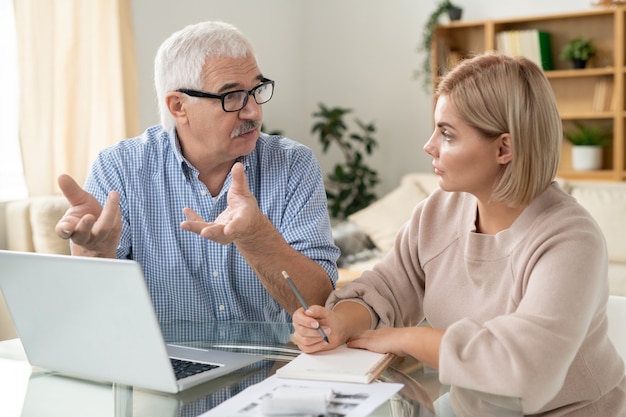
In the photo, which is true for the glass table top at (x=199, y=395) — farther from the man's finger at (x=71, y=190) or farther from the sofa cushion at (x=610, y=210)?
the sofa cushion at (x=610, y=210)

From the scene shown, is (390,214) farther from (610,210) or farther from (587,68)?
(587,68)

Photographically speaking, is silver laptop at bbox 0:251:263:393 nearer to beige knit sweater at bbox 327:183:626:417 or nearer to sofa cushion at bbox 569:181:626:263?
beige knit sweater at bbox 327:183:626:417

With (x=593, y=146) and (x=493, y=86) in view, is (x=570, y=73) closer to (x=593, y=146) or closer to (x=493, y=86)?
(x=593, y=146)

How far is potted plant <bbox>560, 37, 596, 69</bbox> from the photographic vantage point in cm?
464

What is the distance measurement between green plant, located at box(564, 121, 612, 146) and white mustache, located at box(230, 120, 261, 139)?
3.23 metres

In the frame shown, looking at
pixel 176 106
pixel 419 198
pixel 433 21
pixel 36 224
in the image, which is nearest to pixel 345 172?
pixel 419 198

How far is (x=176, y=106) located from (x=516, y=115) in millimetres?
985

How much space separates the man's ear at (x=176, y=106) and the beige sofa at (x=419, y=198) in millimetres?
1834

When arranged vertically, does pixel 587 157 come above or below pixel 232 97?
below

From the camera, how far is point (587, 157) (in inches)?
186

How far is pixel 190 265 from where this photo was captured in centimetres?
202

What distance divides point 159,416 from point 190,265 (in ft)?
2.71

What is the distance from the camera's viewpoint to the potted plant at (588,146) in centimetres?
471

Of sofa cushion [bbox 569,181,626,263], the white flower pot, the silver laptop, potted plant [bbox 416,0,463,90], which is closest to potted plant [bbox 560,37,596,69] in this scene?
the white flower pot
